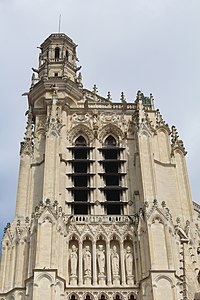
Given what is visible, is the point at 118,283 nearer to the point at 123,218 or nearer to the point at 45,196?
the point at 123,218

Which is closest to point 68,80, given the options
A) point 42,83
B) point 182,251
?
point 42,83

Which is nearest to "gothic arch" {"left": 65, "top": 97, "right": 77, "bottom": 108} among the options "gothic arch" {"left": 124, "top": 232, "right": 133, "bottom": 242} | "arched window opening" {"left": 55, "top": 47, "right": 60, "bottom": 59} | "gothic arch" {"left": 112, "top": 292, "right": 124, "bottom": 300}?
"arched window opening" {"left": 55, "top": 47, "right": 60, "bottom": 59}

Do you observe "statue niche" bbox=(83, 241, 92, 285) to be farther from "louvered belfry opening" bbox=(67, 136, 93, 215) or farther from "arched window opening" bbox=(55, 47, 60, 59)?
"arched window opening" bbox=(55, 47, 60, 59)

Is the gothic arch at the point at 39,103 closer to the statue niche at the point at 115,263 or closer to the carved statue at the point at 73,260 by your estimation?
the carved statue at the point at 73,260

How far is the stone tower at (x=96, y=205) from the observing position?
2178 centimetres

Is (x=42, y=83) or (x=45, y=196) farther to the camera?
(x=42, y=83)

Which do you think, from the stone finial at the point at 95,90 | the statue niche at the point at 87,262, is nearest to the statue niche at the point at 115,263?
the statue niche at the point at 87,262

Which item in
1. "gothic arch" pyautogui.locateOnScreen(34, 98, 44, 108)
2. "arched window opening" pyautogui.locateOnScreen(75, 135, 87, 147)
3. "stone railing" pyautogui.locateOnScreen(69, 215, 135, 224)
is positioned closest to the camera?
"stone railing" pyautogui.locateOnScreen(69, 215, 135, 224)

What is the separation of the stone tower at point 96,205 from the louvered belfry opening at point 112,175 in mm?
46

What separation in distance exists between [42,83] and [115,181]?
6567 millimetres

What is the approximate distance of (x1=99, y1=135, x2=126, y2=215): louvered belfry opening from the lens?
25609mm

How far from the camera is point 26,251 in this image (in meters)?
22.9

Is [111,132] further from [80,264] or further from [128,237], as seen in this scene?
[80,264]

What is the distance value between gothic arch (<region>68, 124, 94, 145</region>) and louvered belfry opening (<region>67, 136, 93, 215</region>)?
0.63 feet
